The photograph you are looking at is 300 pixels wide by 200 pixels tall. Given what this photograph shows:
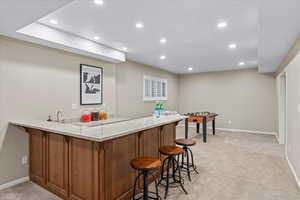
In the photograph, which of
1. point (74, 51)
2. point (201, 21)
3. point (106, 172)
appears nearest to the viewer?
point (106, 172)

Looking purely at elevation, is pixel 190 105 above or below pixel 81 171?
above

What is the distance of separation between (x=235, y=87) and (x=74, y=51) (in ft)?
21.1

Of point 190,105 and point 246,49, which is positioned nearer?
point 246,49

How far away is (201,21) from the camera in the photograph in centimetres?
289

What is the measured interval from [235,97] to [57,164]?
7.06m

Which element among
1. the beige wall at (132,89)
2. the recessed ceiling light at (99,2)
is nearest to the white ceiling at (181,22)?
the recessed ceiling light at (99,2)

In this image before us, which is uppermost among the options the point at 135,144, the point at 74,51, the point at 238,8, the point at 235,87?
the point at 238,8

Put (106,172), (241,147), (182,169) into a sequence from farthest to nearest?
(241,147) < (182,169) < (106,172)

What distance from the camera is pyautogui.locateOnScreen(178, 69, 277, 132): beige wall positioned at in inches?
265

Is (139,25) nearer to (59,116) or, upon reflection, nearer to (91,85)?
(91,85)

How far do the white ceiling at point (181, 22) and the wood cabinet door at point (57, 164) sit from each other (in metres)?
1.65

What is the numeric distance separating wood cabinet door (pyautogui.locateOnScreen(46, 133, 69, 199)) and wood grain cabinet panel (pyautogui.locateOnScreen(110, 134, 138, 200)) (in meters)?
0.67

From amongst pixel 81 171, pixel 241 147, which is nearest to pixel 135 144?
pixel 81 171

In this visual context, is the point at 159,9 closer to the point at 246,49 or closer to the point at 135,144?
the point at 135,144
